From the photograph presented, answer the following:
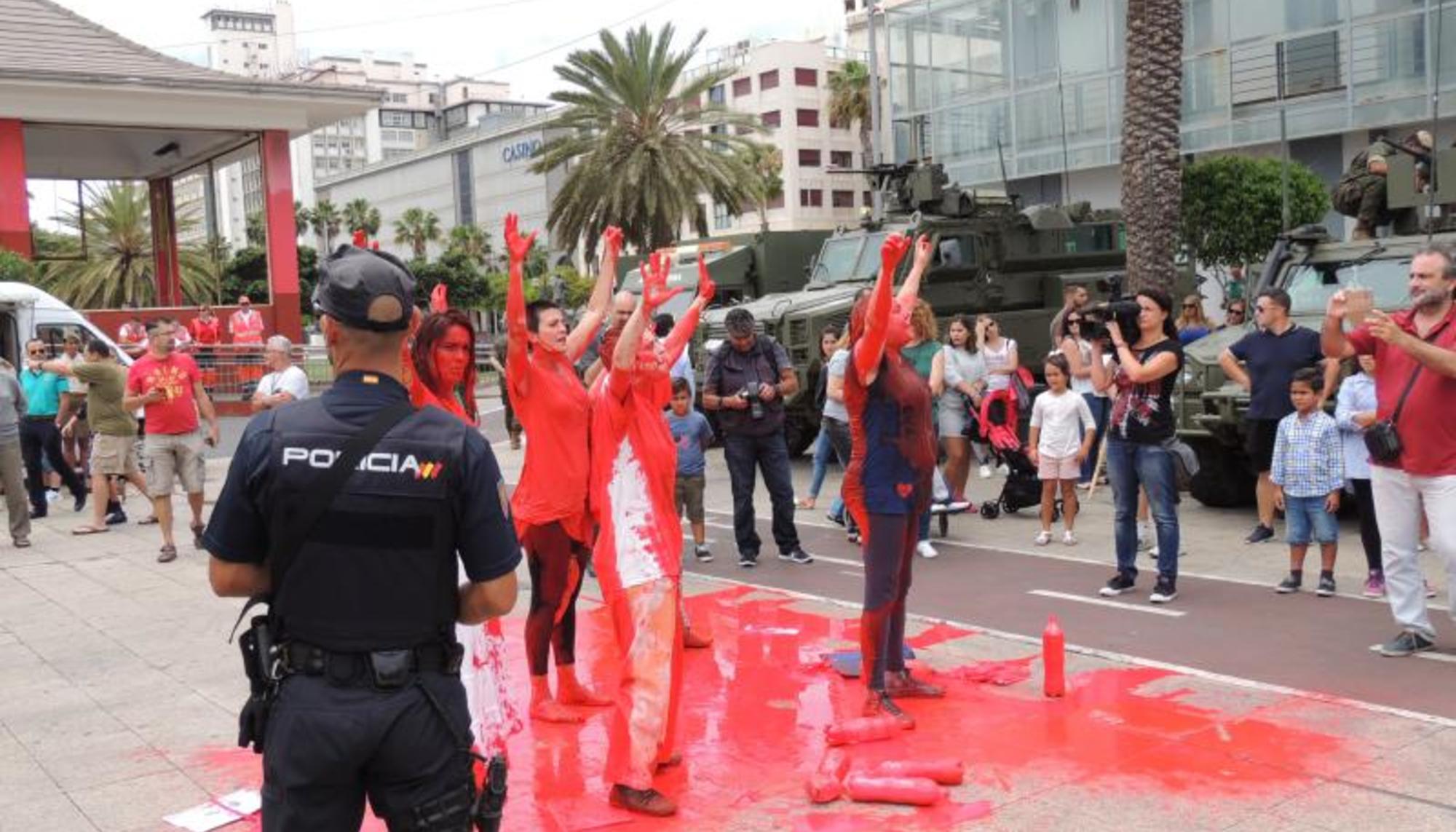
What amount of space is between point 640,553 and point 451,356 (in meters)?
1.00

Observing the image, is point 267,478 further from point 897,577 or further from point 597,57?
point 597,57

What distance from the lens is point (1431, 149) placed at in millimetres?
11148

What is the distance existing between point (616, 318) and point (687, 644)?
2102 mm

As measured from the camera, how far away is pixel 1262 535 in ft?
32.1

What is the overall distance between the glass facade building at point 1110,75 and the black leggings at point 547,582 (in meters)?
15.8

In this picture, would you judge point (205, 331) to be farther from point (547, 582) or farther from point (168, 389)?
point (547, 582)

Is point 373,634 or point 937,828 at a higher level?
point 373,634

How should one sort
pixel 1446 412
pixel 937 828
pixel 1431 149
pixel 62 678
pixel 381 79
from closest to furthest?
pixel 937 828 < pixel 1446 412 < pixel 62 678 < pixel 1431 149 < pixel 381 79

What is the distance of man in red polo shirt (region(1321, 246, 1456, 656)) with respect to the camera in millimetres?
6160

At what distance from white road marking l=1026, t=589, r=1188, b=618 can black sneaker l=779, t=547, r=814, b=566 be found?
1806mm

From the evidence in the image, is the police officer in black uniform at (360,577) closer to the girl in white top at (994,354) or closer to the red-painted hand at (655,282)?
the red-painted hand at (655,282)

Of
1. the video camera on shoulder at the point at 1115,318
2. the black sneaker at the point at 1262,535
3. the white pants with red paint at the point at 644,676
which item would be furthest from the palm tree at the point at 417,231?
the white pants with red paint at the point at 644,676

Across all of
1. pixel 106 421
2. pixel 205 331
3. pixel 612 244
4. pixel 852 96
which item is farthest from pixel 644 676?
pixel 852 96

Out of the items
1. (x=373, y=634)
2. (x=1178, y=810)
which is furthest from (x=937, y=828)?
(x=373, y=634)
